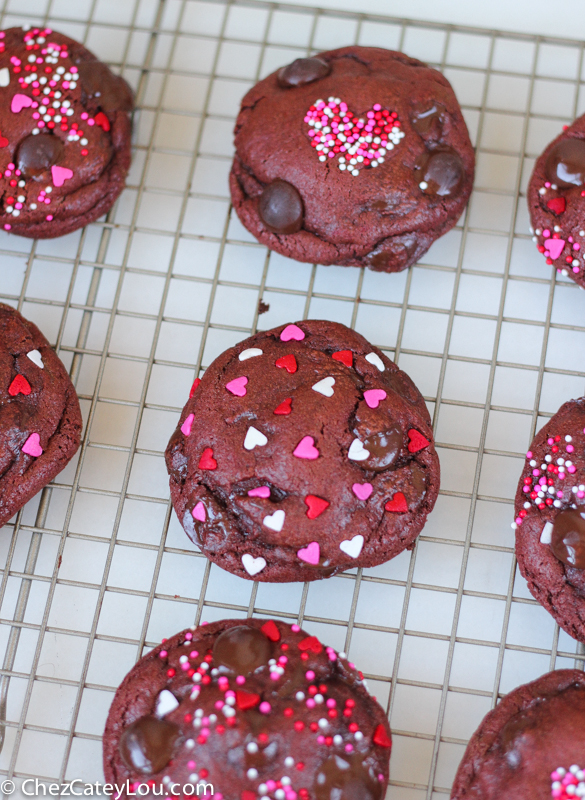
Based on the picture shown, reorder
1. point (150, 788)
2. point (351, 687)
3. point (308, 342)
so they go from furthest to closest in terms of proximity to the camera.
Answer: point (308, 342) → point (351, 687) → point (150, 788)

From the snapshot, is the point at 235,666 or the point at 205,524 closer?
the point at 235,666

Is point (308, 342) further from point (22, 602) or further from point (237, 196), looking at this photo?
point (22, 602)

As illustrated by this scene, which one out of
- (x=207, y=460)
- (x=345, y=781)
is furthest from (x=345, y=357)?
(x=345, y=781)

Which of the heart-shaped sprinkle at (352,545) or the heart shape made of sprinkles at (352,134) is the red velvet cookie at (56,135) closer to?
the heart shape made of sprinkles at (352,134)

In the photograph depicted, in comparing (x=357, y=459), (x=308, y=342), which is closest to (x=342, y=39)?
(x=308, y=342)

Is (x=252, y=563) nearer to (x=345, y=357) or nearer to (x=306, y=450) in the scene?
(x=306, y=450)

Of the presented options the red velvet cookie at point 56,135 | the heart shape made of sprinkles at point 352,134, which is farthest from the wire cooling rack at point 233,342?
the heart shape made of sprinkles at point 352,134
